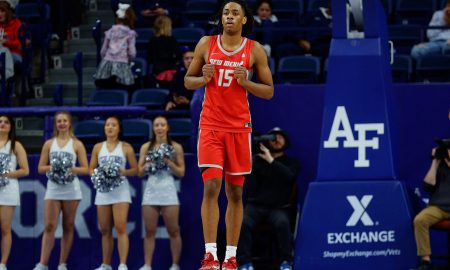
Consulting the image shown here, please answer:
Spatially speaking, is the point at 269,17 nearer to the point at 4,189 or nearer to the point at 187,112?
the point at 187,112

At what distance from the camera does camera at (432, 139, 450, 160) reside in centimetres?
1187

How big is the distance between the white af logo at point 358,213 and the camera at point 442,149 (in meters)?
1.04

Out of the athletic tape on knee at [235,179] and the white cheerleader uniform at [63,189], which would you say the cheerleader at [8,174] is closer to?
the white cheerleader uniform at [63,189]

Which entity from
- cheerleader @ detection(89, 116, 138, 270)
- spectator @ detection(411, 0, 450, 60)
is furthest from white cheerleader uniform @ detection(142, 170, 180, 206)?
spectator @ detection(411, 0, 450, 60)

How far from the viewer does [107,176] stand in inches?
496

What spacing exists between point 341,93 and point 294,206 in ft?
5.99

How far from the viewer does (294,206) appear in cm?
1268

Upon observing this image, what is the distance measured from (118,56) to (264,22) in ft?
6.58

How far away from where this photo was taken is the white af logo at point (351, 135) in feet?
37.1

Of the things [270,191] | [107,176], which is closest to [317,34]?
[270,191]

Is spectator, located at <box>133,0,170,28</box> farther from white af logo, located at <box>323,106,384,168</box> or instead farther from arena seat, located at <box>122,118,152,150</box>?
white af logo, located at <box>323,106,384,168</box>

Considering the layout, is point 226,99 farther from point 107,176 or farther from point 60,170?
point 60,170

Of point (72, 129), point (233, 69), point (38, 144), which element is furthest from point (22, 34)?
point (233, 69)

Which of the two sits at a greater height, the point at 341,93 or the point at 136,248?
the point at 341,93
